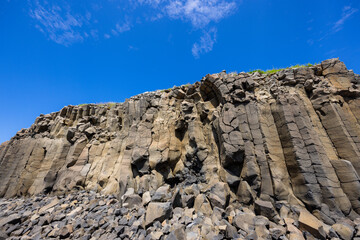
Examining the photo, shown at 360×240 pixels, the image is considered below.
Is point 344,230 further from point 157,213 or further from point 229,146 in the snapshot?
point 157,213

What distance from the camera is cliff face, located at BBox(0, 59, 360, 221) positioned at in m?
6.74

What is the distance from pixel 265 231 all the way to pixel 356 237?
304 centimetres

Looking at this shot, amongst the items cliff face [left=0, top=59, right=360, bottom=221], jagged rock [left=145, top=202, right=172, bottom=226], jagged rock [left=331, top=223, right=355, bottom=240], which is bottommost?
jagged rock [left=331, top=223, right=355, bottom=240]

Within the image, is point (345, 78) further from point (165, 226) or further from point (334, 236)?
point (165, 226)

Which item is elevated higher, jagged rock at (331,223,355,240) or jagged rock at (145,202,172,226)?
jagged rock at (145,202,172,226)

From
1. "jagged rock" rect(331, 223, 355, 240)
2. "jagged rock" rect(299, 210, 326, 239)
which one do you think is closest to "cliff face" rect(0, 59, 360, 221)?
"jagged rock" rect(331, 223, 355, 240)

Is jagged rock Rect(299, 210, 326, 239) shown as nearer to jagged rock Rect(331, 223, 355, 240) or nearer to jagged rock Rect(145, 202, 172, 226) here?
jagged rock Rect(331, 223, 355, 240)

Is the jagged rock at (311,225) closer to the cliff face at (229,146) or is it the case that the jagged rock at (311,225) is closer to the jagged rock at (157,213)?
the cliff face at (229,146)

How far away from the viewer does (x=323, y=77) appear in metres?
9.44

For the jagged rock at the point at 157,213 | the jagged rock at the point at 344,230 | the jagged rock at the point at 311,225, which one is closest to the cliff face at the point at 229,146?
the jagged rock at the point at 344,230

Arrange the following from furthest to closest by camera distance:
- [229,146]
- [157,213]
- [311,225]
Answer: [229,146], [157,213], [311,225]

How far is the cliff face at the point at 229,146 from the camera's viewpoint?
265 inches

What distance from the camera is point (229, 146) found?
8.07 m

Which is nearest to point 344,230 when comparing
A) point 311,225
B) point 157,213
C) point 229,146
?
point 311,225
